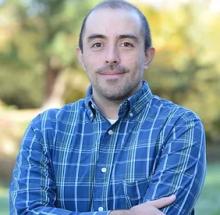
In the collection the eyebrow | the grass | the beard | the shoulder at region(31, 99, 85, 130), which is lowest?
the grass

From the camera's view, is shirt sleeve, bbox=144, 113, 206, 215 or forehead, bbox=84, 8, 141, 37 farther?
forehead, bbox=84, 8, 141, 37

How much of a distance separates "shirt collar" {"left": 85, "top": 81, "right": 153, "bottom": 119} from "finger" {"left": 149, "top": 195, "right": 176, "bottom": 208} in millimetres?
333

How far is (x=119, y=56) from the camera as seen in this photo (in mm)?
2238

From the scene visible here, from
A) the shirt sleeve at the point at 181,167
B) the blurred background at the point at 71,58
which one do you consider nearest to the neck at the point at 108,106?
the shirt sleeve at the point at 181,167

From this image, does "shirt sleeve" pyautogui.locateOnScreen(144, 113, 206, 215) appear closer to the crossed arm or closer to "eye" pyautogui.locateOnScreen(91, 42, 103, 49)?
the crossed arm

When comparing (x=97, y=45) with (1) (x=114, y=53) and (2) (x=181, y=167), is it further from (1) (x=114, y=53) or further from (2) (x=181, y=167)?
(2) (x=181, y=167)

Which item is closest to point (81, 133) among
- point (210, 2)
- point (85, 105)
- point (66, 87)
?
point (85, 105)

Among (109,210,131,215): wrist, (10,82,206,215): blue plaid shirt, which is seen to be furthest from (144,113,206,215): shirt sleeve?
(109,210,131,215): wrist

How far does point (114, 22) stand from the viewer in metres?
2.27

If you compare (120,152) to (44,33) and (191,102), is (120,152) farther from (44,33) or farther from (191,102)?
(44,33)

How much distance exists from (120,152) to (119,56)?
33 cm

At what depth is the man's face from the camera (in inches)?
88.0

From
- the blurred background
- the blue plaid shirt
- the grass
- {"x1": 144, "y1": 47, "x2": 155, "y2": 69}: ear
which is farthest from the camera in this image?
the blurred background

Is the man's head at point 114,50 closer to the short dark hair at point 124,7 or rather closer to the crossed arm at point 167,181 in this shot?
the short dark hair at point 124,7
